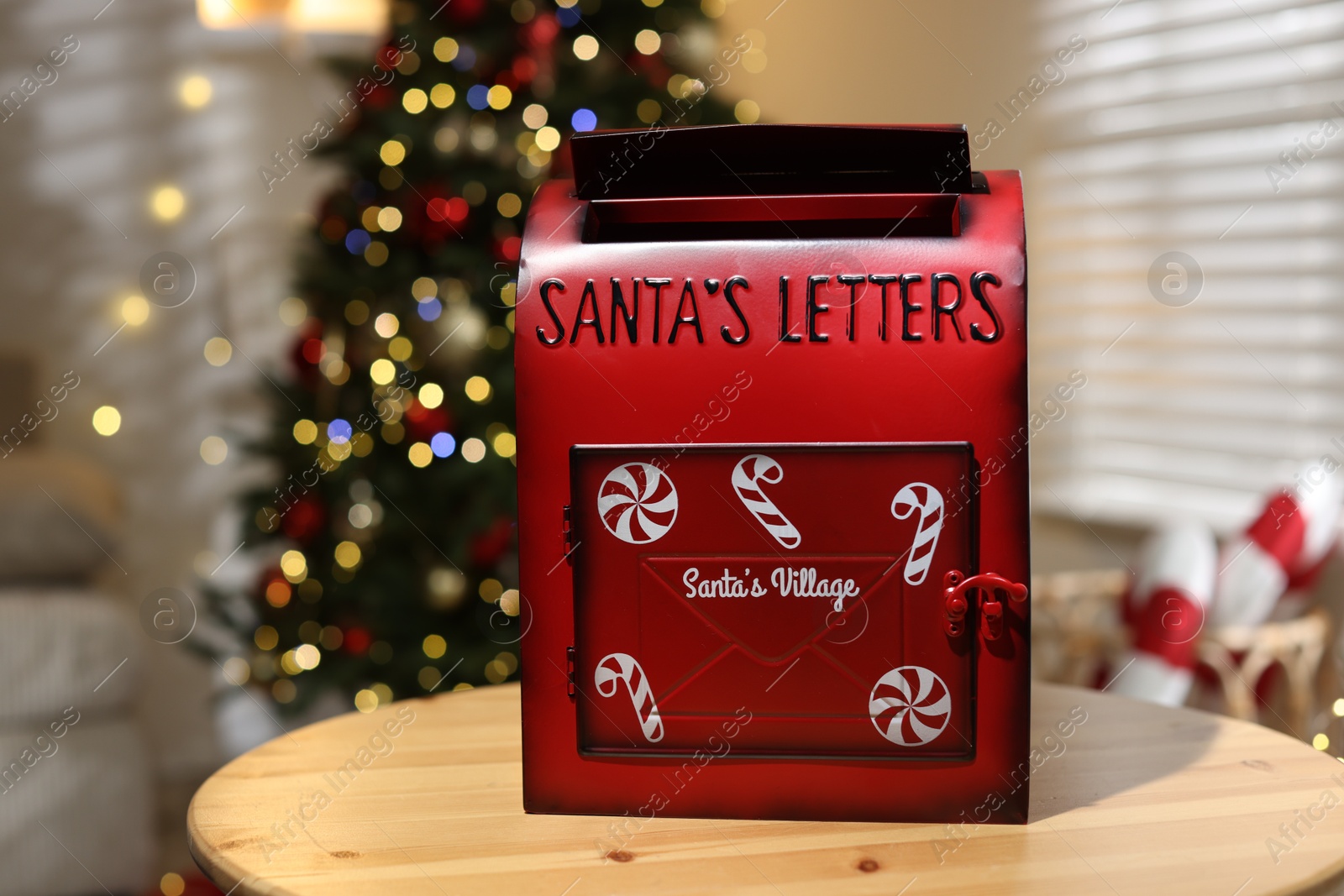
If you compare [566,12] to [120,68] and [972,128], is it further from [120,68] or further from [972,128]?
[120,68]

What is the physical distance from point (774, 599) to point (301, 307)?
6.56 feet

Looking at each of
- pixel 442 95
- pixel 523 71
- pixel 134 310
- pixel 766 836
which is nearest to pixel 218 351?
pixel 134 310

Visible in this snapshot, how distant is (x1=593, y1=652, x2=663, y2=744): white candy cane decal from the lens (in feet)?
2.64

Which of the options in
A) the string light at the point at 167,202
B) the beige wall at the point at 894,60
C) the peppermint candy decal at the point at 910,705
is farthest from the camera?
the string light at the point at 167,202

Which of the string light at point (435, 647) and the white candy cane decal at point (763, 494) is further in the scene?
the string light at point (435, 647)

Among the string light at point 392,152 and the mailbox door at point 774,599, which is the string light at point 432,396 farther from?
the mailbox door at point 774,599

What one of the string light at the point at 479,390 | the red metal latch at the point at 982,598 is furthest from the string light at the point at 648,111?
the red metal latch at the point at 982,598

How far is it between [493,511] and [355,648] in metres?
0.38

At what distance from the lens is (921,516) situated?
2.56ft

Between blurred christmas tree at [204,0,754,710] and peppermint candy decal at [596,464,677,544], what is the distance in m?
1.29

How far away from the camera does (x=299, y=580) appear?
2246 mm

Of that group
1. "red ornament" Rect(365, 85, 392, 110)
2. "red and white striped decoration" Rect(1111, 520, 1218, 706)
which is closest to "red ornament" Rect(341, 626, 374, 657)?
"red ornament" Rect(365, 85, 392, 110)

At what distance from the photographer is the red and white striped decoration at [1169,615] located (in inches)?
68.2

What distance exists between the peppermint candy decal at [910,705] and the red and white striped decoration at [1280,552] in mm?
Answer: 1171
